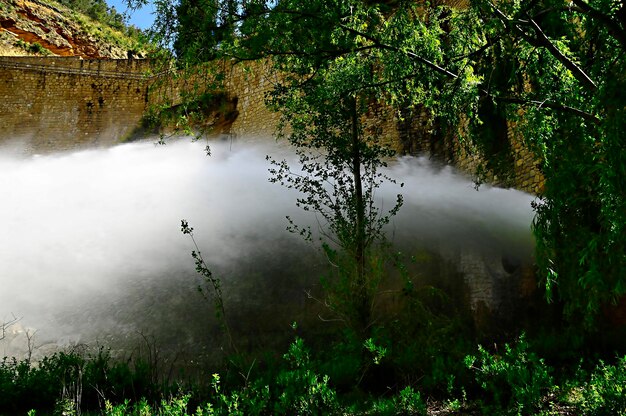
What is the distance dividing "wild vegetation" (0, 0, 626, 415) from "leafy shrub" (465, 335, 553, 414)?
16 millimetres

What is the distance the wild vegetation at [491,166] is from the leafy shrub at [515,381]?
0.05 ft

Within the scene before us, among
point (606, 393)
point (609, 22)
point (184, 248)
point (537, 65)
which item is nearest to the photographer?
point (609, 22)

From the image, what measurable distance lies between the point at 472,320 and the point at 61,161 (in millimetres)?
16426

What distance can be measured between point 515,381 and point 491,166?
2264 mm

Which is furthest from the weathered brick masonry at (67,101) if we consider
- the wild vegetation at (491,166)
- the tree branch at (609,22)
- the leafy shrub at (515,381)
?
the tree branch at (609,22)

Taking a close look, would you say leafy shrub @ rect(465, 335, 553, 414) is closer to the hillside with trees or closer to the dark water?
the dark water

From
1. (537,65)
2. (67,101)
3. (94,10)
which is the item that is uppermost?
(94,10)

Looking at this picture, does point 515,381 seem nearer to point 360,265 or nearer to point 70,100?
point 360,265

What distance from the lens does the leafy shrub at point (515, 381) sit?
362 cm

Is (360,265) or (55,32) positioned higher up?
(55,32)

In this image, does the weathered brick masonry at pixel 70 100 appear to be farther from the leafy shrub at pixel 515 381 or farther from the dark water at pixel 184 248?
the leafy shrub at pixel 515 381

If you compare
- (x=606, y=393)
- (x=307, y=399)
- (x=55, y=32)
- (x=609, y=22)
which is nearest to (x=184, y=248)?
(x=307, y=399)

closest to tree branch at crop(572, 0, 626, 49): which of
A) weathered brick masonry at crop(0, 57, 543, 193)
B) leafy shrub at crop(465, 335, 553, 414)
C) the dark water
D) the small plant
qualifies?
leafy shrub at crop(465, 335, 553, 414)

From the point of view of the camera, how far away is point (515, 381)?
13.0 feet
